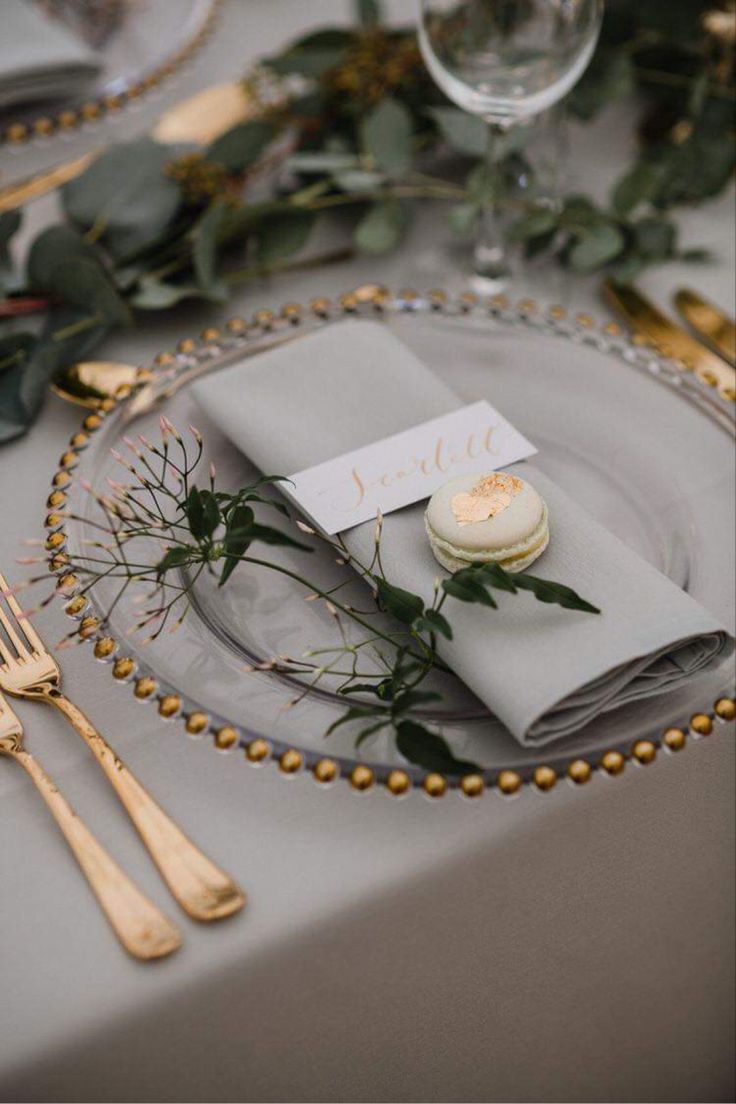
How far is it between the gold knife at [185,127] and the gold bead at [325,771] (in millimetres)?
678

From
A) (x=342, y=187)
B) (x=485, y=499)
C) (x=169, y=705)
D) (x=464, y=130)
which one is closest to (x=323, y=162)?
(x=342, y=187)

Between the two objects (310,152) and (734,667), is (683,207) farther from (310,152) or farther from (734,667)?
(734,667)

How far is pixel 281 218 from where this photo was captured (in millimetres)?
930

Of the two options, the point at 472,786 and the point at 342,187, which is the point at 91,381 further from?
the point at 472,786

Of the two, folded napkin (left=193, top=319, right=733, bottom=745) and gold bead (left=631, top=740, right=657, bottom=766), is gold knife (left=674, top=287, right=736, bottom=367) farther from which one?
gold bead (left=631, top=740, right=657, bottom=766)

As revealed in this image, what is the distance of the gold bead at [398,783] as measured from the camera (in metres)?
0.51

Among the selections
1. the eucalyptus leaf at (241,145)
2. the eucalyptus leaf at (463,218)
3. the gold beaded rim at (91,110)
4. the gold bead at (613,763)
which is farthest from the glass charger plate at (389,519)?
the gold beaded rim at (91,110)

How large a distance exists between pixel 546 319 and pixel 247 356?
0.23m

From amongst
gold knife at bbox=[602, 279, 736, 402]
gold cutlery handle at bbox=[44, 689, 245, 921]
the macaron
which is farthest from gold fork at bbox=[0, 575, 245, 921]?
gold knife at bbox=[602, 279, 736, 402]

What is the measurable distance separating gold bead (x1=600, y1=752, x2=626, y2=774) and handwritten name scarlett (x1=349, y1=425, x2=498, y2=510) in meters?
0.21

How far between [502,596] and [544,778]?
0.10 meters

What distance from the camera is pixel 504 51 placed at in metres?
0.85

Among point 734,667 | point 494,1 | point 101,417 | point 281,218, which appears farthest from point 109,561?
point 494,1

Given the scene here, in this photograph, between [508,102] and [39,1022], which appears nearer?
[39,1022]
